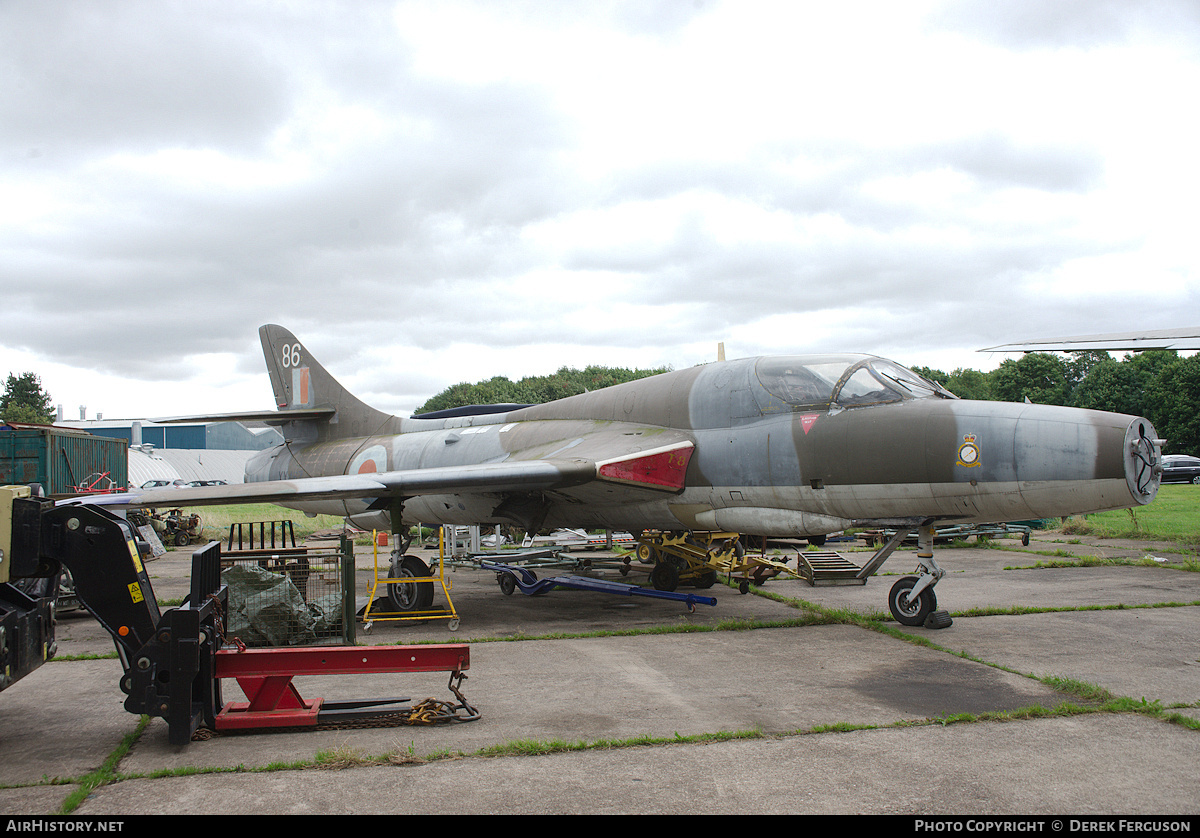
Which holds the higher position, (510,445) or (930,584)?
(510,445)

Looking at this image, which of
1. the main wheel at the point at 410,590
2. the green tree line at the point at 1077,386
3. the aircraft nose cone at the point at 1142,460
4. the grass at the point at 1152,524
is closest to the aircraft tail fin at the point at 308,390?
the main wheel at the point at 410,590

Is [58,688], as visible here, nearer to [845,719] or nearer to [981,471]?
[845,719]

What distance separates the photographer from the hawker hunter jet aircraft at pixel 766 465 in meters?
6.86

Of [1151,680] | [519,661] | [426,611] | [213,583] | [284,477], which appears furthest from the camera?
[284,477]

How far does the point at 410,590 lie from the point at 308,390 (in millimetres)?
5699

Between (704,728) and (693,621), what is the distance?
4.13 meters

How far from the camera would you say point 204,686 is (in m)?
4.92

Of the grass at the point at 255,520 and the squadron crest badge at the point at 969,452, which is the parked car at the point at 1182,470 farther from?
the grass at the point at 255,520

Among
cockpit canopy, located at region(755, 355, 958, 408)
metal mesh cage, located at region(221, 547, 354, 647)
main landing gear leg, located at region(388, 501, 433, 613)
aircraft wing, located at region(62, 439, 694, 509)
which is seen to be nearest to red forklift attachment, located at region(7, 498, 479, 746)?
metal mesh cage, located at region(221, 547, 354, 647)

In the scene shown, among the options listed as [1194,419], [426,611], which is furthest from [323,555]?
[1194,419]

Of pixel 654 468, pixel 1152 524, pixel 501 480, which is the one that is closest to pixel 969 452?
pixel 654 468

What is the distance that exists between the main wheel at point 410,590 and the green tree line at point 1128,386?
4145 centimetres

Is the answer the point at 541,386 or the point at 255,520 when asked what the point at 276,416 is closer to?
the point at 255,520

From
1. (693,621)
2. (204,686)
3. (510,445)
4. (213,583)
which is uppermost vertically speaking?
(510,445)
